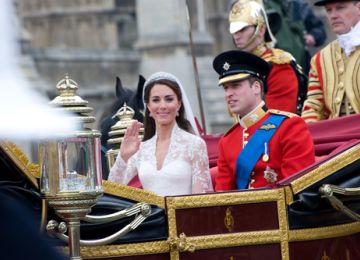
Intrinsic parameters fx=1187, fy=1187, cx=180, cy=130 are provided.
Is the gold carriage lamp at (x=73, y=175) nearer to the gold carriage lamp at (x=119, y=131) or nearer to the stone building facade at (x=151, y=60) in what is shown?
the gold carriage lamp at (x=119, y=131)

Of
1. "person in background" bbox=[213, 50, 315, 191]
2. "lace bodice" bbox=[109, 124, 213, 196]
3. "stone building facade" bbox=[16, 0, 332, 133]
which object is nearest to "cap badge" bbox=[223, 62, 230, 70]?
"person in background" bbox=[213, 50, 315, 191]

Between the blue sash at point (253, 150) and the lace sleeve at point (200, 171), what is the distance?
A: 0.18 meters

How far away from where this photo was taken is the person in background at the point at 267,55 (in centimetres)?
689

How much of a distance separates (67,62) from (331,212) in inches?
885

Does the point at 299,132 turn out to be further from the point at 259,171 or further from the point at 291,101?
the point at 291,101

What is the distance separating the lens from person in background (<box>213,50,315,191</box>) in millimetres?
5230

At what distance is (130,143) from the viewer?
5652 millimetres

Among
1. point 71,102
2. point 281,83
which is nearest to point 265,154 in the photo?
point 71,102

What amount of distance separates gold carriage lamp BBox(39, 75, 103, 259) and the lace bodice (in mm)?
1164

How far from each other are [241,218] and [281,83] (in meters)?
2.33

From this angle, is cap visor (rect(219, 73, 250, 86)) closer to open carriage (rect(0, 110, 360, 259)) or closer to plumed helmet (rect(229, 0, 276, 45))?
open carriage (rect(0, 110, 360, 259))

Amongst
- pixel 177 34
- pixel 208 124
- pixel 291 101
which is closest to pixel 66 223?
pixel 291 101

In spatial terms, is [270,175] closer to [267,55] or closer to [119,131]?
[119,131]

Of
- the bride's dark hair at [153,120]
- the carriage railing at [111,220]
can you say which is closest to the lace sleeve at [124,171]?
the bride's dark hair at [153,120]
